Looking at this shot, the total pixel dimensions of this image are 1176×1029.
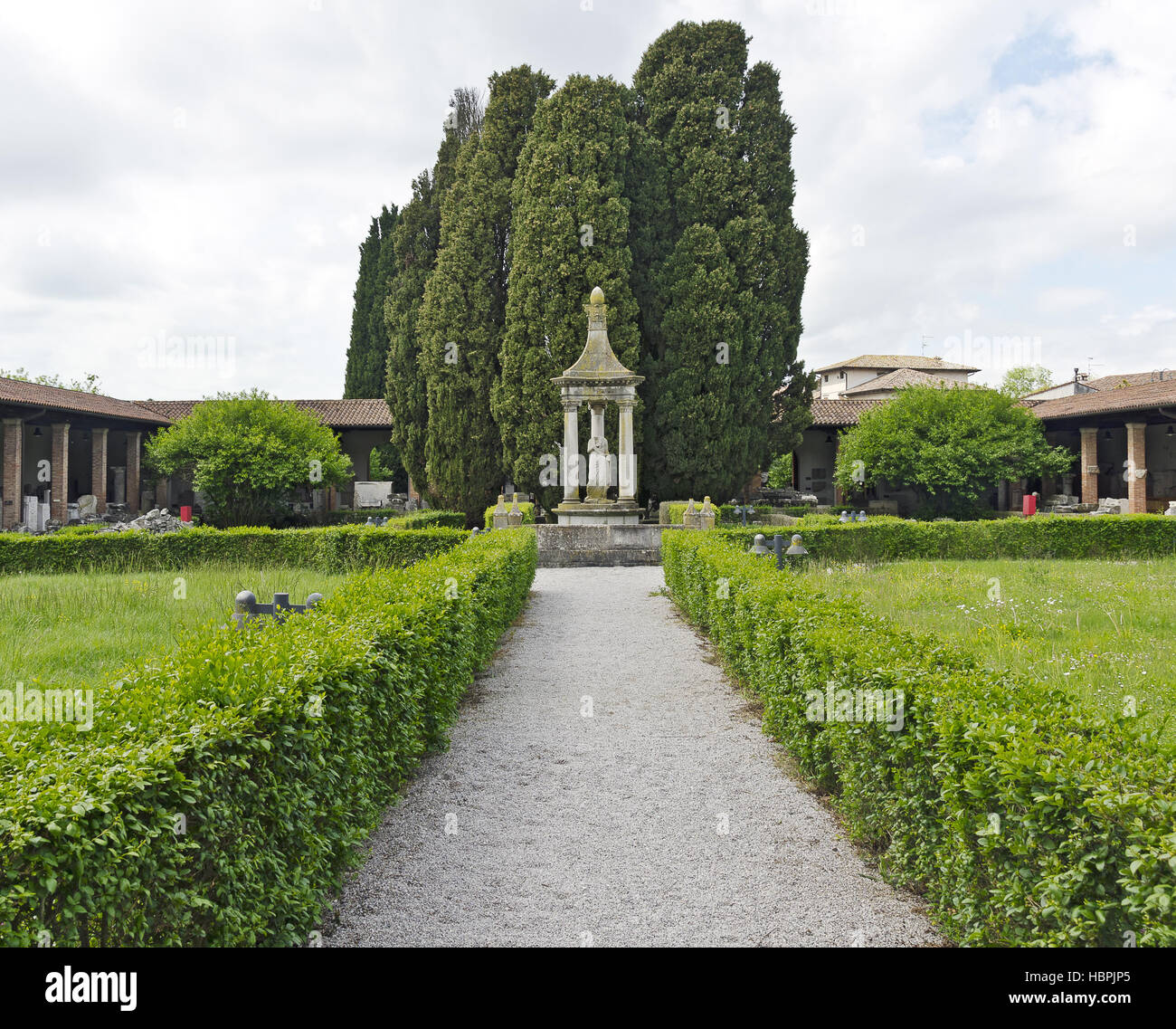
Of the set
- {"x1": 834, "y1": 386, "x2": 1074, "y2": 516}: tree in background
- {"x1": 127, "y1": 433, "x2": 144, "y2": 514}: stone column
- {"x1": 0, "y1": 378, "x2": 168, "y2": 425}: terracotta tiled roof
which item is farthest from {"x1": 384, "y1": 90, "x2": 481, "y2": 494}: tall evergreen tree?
{"x1": 834, "y1": 386, "x2": 1074, "y2": 516}: tree in background

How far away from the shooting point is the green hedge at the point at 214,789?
193 cm

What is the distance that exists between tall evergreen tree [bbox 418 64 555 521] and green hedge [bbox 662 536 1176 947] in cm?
1957

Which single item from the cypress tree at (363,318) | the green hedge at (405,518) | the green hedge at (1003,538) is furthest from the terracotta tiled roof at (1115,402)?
the cypress tree at (363,318)

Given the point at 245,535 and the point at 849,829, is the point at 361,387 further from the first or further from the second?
the point at 849,829

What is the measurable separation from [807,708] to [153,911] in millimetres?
3379

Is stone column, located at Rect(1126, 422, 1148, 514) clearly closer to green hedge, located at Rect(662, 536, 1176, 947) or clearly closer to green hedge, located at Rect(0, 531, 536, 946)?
green hedge, located at Rect(662, 536, 1176, 947)

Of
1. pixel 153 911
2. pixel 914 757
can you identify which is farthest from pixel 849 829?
pixel 153 911

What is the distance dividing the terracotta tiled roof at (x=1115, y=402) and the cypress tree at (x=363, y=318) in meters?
26.7

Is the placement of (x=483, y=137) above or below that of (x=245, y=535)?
above

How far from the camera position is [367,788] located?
372 cm

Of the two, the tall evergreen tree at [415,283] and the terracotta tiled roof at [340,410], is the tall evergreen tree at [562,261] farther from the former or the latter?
the terracotta tiled roof at [340,410]

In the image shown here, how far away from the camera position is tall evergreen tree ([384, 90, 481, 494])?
2567 cm

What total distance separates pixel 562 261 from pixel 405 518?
816 centimetres

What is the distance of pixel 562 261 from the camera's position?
68.8ft
